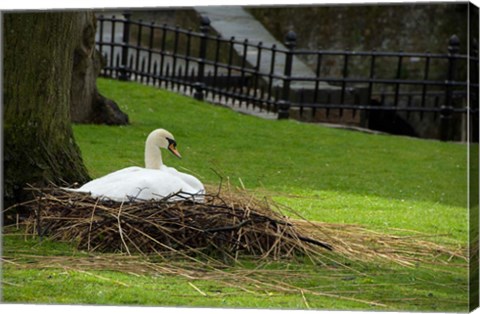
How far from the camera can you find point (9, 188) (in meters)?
7.36

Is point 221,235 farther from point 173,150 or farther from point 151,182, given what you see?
point 173,150

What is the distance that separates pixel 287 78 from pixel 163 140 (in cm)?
92

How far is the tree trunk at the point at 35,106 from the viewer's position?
7375 mm

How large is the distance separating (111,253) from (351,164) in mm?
1323

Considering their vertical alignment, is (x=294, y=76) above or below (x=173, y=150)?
above

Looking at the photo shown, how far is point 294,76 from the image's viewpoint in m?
7.69

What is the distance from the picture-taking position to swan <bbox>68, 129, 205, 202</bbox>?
6.92 meters

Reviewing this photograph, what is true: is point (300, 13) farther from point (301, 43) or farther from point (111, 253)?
point (111, 253)

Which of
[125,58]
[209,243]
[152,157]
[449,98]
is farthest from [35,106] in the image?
[449,98]

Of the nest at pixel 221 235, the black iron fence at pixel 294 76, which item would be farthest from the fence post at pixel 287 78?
the nest at pixel 221 235

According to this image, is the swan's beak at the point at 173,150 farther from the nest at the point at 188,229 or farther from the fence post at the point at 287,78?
the fence post at the point at 287,78

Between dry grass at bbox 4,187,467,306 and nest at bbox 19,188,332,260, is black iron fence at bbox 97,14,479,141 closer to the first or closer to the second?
dry grass at bbox 4,187,467,306

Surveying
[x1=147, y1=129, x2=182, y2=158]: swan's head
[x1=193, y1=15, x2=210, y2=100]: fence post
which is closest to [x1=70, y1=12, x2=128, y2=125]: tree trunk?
[x1=193, y1=15, x2=210, y2=100]: fence post

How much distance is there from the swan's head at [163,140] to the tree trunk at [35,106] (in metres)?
0.47
